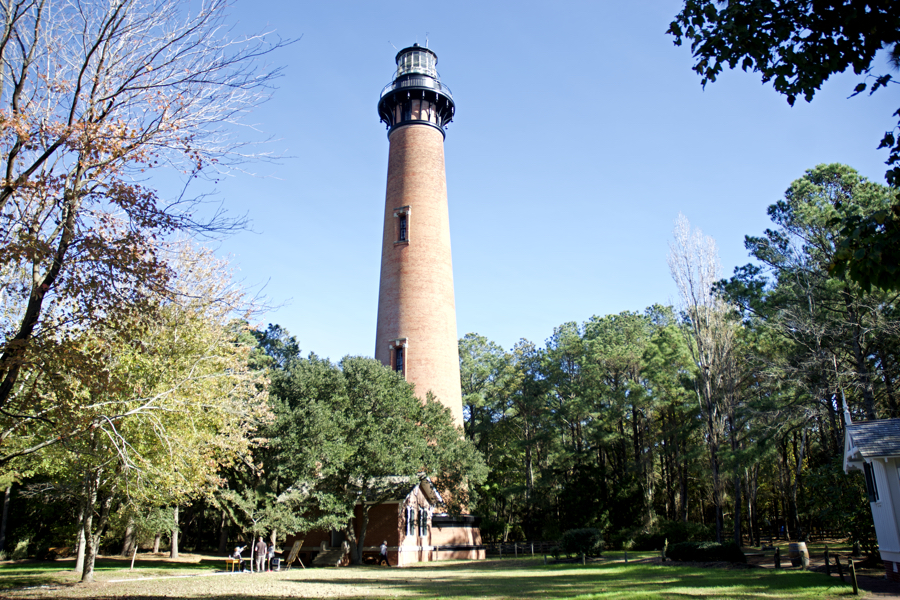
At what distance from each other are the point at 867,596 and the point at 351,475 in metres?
17.8

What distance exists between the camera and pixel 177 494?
17.2 metres

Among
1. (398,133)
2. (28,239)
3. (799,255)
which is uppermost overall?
(398,133)

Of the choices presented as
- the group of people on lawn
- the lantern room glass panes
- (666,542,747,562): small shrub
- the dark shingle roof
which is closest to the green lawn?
the group of people on lawn

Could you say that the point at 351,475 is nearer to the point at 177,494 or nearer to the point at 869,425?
the point at 177,494

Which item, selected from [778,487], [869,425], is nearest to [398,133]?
[869,425]

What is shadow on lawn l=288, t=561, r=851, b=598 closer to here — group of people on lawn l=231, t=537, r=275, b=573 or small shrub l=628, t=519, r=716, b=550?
group of people on lawn l=231, t=537, r=275, b=573

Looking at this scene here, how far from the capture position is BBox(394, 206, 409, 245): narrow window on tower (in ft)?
106

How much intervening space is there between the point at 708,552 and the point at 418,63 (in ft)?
99.1

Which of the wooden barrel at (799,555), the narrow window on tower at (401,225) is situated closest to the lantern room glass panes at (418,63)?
the narrow window on tower at (401,225)

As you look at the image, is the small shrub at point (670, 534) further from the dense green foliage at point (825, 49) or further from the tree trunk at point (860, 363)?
the dense green foliage at point (825, 49)

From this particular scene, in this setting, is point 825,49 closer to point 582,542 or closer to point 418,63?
point 582,542

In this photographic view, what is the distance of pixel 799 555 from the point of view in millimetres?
19375

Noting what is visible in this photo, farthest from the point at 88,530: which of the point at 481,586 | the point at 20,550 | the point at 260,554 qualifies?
the point at 20,550

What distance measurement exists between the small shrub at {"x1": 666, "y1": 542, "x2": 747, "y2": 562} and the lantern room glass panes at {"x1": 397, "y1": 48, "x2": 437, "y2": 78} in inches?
1114
